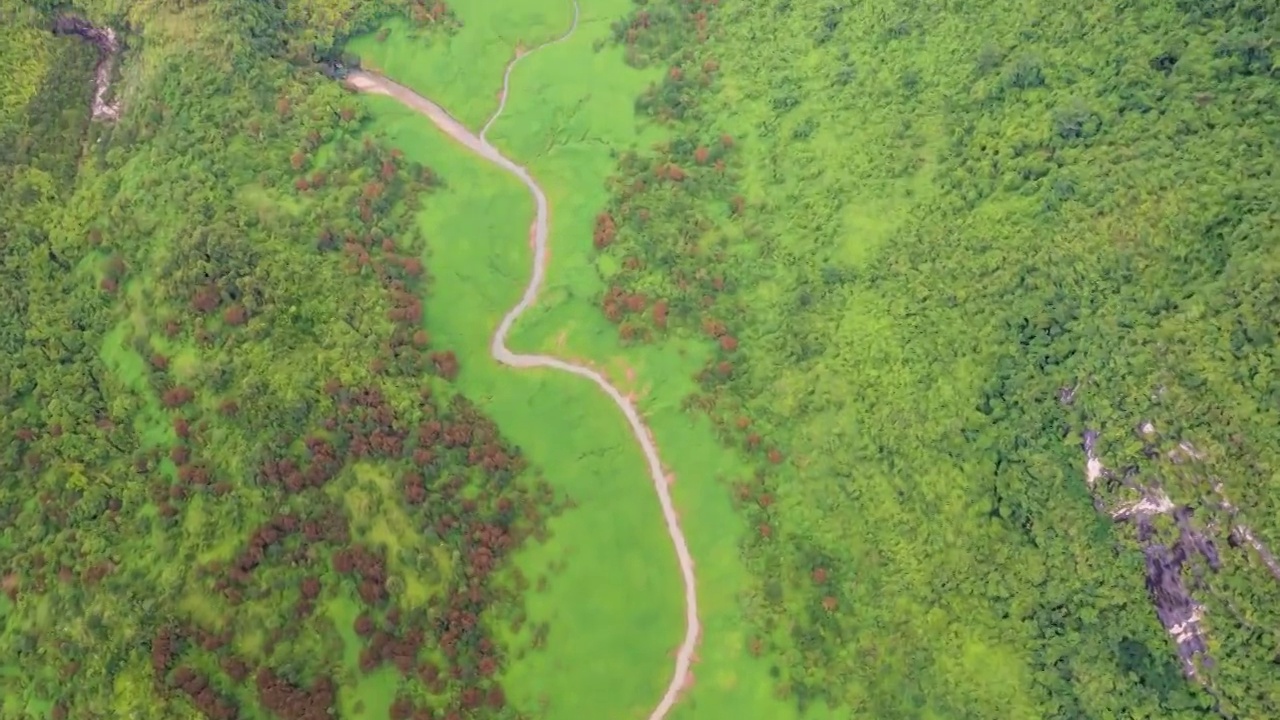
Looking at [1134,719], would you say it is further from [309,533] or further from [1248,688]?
[309,533]

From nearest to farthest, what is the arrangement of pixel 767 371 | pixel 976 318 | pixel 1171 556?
pixel 1171 556, pixel 976 318, pixel 767 371

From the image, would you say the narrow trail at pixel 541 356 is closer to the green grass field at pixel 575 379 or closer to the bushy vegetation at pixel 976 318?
the green grass field at pixel 575 379

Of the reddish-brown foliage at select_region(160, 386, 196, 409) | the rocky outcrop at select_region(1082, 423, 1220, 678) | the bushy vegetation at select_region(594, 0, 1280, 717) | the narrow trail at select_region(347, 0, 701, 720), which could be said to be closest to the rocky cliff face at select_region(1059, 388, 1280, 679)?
the rocky outcrop at select_region(1082, 423, 1220, 678)

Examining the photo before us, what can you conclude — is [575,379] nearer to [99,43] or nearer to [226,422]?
[226,422]

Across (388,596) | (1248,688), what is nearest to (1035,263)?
(1248,688)

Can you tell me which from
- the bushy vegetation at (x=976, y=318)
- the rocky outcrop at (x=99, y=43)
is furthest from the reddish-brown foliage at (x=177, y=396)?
the bushy vegetation at (x=976, y=318)

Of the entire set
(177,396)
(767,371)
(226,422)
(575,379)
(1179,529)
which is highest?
(177,396)

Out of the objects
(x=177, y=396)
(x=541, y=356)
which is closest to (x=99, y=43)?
(x=177, y=396)
